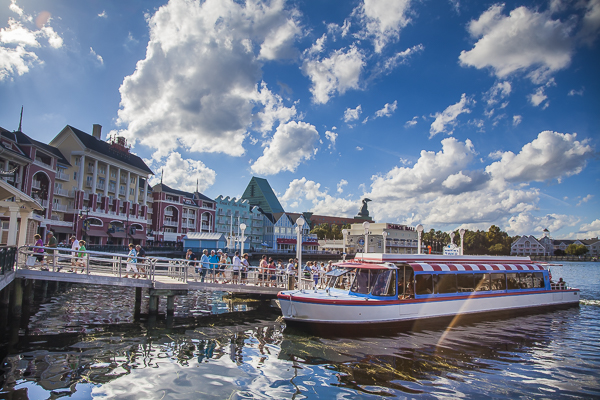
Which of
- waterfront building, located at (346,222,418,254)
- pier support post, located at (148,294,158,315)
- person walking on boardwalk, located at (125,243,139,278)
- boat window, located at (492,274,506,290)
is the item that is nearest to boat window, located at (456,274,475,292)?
boat window, located at (492,274,506,290)

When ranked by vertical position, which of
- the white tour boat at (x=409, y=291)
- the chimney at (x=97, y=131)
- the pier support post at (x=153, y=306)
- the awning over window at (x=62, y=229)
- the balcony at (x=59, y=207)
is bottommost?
the pier support post at (x=153, y=306)

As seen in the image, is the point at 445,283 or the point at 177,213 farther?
the point at 177,213

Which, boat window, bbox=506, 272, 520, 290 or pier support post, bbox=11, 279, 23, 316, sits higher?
boat window, bbox=506, 272, 520, 290

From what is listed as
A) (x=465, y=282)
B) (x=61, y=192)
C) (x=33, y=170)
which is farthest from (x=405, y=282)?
(x=61, y=192)

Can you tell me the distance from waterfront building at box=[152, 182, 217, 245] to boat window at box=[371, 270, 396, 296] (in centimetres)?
7736

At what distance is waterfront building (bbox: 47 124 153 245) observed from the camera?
203ft

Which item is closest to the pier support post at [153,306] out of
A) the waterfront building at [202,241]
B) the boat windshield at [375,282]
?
the boat windshield at [375,282]

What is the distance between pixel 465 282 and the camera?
59.1 ft

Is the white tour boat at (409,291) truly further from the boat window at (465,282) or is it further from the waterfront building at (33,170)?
the waterfront building at (33,170)

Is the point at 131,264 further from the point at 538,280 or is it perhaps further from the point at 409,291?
the point at 538,280

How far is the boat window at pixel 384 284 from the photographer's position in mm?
15156

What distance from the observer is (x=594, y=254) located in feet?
609

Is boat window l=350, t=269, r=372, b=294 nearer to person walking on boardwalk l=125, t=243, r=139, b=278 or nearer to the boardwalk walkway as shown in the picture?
the boardwalk walkway

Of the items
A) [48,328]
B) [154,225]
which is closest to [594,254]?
[154,225]
